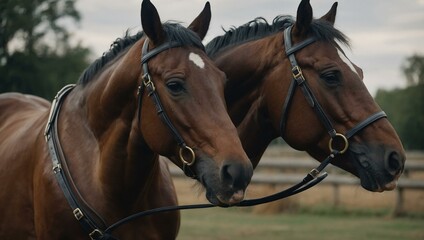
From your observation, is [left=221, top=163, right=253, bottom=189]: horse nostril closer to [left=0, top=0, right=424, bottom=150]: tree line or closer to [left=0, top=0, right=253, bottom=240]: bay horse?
[left=0, top=0, right=253, bottom=240]: bay horse

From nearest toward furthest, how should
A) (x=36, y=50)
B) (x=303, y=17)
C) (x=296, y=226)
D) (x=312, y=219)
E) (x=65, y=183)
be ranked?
(x=65, y=183)
(x=303, y=17)
(x=296, y=226)
(x=312, y=219)
(x=36, y=50)

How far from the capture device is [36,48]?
22.9 m

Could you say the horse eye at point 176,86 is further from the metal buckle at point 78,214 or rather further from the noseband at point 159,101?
the metal buckle at point 78,214

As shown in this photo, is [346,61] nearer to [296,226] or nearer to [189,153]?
[189,153]

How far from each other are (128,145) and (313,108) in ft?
4.27

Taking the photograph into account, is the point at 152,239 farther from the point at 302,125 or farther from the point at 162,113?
the point at 302,125

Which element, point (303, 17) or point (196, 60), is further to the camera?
point (303, 17)

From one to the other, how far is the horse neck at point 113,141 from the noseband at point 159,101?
0.35 feet

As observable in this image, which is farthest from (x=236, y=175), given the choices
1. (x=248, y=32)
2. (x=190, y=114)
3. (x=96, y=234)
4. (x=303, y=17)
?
(x=248, y=32)

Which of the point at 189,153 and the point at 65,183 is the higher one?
the point at 189,153

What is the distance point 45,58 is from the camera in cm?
2491

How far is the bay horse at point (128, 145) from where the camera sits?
375 cm

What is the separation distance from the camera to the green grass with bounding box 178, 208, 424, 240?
33.8ft

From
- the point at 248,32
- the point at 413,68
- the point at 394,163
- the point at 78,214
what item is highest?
the point at 248,32
